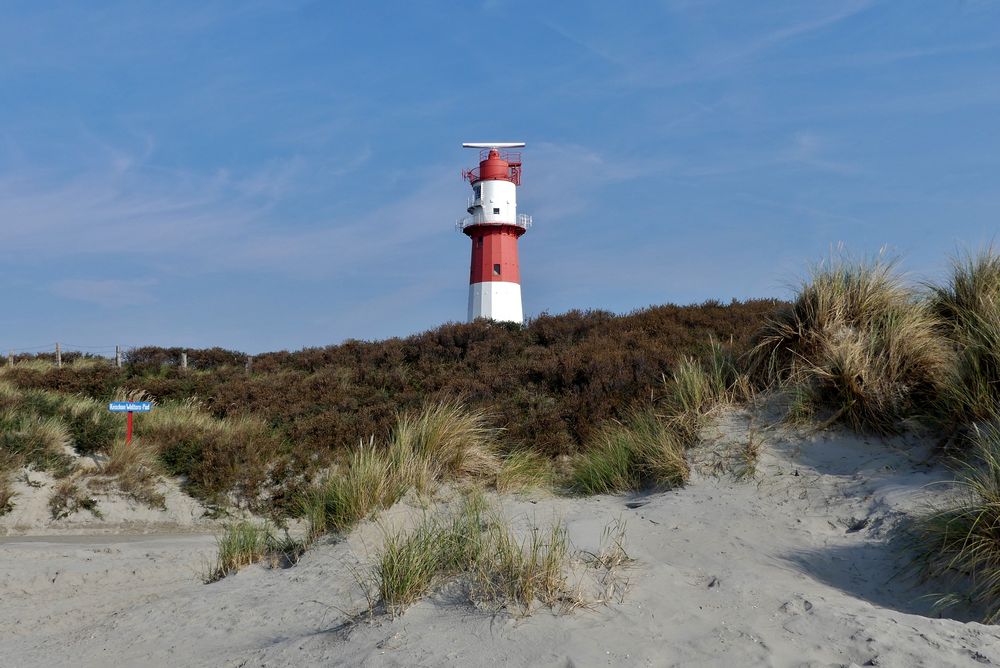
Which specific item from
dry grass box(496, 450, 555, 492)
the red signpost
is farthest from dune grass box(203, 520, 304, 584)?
→ the red signpost

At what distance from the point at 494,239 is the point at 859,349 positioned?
22813mm

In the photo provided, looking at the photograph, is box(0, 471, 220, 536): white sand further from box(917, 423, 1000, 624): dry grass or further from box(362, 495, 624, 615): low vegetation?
box(917, 423, 1000, 624): dry grass

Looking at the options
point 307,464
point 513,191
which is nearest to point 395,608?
point 307,464

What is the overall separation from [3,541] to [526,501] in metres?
7.11

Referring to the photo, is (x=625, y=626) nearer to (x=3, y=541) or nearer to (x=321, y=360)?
(x=3, y=541)

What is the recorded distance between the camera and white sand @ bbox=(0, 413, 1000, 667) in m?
3.65

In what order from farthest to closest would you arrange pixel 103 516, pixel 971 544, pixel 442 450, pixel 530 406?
pixel 530 406
pixel 103 516
pixel 442 450
pixel 971 544

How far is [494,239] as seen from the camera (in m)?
29.4

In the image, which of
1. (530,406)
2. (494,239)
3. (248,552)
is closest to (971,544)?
(248,552)

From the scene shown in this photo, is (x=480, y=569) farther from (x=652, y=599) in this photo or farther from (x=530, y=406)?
(x=530, y=406)

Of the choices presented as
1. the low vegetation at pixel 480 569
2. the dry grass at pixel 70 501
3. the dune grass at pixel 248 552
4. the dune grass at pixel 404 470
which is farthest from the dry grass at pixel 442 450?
the dry grass at pixel 70 501

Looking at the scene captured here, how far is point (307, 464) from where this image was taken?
11203 millimetres

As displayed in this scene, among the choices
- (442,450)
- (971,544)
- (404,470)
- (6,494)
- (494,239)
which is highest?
(494,239)

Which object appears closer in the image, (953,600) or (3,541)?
(953,600)
